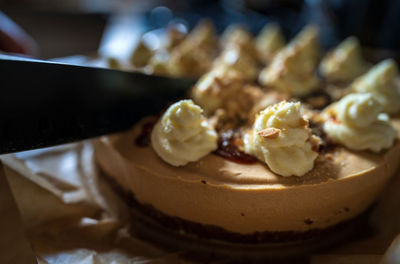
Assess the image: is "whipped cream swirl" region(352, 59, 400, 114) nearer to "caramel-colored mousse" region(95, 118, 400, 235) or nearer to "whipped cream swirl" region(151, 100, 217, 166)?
"caramel-colored mousse" region(95, 118, 400, 235)

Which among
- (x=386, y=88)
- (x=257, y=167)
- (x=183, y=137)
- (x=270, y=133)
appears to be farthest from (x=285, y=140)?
(x=386, y=88)

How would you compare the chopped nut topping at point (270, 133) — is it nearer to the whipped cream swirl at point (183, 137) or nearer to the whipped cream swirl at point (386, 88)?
the whipped cream swirl at point (183, 137)

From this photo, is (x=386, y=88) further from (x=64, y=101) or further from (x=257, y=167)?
(x=64, y=101)

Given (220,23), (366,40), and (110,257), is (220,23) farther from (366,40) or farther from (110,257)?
(110,257)

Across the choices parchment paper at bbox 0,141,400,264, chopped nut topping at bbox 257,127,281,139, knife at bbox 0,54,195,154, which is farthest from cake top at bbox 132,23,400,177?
parchment paper at bbox 0,141,400,264

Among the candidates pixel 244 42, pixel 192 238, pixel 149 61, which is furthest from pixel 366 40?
pixel 192 238

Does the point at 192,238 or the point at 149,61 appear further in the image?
the point at 149,61

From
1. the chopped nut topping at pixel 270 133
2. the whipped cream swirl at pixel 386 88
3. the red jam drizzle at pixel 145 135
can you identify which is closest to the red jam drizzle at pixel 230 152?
the chopped nut topping at pixel 270 133
